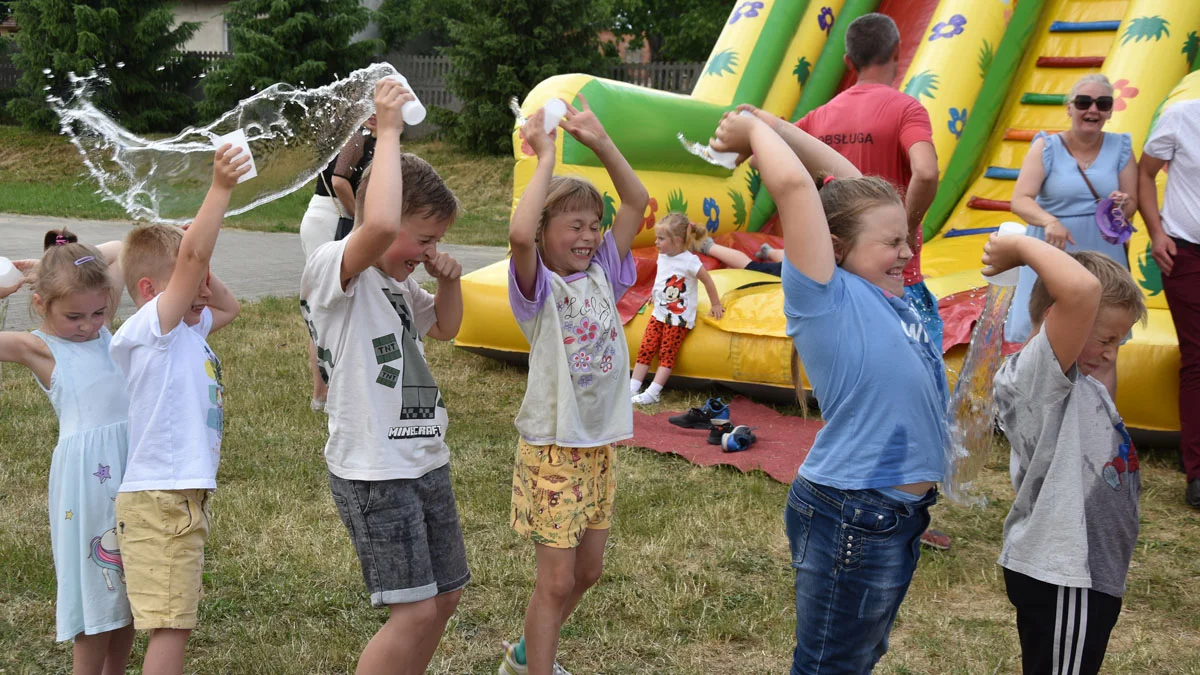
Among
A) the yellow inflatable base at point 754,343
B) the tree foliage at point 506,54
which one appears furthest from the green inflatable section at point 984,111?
the tree foliage at point 506,54

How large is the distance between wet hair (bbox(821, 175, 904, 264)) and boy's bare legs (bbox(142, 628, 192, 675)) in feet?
5.90

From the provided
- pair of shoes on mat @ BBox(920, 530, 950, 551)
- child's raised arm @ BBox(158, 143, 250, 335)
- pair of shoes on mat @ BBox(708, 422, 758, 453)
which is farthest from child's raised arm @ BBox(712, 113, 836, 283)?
pair of shoes on mat @ BBox(708, 422, 758, 453)

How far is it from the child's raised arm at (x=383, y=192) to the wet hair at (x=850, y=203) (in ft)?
3.09

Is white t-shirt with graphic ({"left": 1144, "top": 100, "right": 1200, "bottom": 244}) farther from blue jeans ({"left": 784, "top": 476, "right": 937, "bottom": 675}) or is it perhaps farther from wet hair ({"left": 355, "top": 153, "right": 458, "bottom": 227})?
wet hair ({"left": 355, "top": 153, "right": 458, "bottom": 227})

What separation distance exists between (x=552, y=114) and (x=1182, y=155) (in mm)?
3452

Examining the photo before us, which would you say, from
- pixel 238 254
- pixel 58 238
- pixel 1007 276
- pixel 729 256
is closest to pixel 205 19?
pixel 238 254

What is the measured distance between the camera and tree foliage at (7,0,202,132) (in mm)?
17484

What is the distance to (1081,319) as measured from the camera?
221 cm

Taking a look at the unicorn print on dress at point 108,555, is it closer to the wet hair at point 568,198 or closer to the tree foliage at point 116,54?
the wet hair at point 568,198

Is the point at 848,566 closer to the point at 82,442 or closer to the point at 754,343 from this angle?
the point at 82,442

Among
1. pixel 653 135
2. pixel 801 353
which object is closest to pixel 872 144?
pixel 801 353

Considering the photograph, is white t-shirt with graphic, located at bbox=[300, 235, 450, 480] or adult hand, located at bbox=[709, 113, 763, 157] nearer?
adult hand, located at bbox=[709, 113, 763, 157]

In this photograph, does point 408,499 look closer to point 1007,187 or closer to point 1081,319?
point 1081,319

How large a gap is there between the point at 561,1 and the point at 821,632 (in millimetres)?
19259
